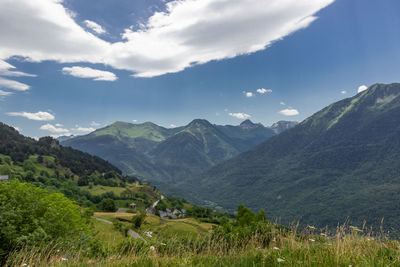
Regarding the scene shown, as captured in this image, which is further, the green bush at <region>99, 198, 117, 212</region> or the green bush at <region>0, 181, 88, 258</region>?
the green bush at <region>99, 198, 117, 212</region>

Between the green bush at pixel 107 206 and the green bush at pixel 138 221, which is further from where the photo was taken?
the green bush at pixel 107 206

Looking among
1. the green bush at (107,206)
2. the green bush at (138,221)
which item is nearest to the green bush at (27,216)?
the green bush at (138,221)

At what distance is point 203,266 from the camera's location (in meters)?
6.80

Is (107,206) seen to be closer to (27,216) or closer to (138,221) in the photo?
(138,221)

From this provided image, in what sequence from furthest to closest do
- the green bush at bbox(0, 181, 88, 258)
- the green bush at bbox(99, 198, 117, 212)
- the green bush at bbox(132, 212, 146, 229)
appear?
the green bush at bbox(99, 198, 117, 212), the green bush at bbox(132, 212, 146, 229), the green bush at bbox(0, 181, 88, 258)

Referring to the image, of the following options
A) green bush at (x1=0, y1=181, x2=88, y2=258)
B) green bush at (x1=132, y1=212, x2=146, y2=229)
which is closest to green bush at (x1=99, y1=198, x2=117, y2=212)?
green bush at (x1=132, y1=212, x2=146, y2=229)

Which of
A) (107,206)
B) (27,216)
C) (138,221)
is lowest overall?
(107,206)

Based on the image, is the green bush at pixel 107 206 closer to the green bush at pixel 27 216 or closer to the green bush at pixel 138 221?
the green bush at pixel 138 221

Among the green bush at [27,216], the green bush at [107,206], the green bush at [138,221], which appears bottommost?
the green bush at [107,206]

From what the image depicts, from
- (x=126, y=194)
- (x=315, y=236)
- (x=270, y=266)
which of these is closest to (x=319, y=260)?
(x=270, y=266)

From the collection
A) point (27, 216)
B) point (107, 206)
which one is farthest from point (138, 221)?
point (27, 216)

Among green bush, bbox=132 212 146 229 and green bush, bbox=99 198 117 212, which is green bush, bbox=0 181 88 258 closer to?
green bush, bbox=132 212 146 229

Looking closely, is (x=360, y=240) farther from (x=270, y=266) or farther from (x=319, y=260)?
(x=270, y=266)

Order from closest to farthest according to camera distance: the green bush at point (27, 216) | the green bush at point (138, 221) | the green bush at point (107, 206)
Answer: the green bush at point (27, 216) → the green bush at point (138, 221) → the green bush at point (107, 206)
